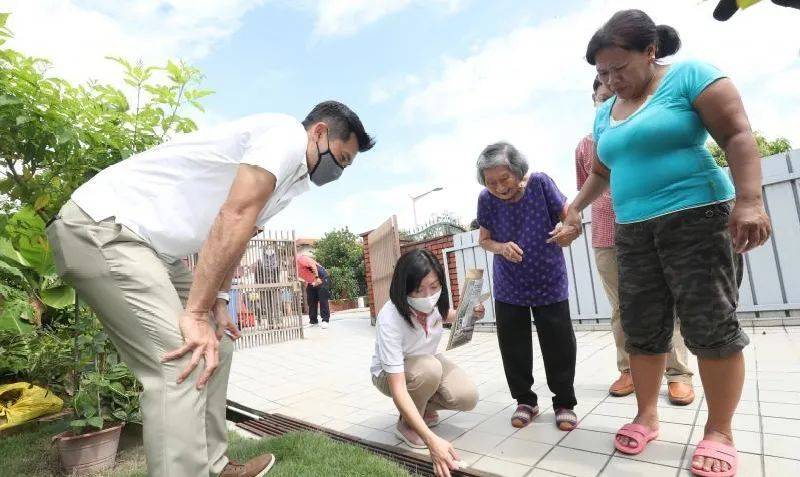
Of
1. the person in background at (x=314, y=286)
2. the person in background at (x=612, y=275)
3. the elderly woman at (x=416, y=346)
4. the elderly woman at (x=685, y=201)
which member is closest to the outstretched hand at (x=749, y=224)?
the elderly woman at (x=685, y=201)

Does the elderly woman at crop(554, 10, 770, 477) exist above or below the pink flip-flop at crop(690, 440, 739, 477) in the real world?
above

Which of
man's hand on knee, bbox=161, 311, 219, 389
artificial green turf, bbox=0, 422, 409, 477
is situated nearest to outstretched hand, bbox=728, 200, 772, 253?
artificial green turf, bbox=0, 422, 409, 477

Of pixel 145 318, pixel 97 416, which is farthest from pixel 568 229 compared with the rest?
pixel 97 416

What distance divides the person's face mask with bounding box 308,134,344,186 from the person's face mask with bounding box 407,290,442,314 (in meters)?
0.78

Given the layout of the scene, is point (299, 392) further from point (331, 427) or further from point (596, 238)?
point (596, 238)

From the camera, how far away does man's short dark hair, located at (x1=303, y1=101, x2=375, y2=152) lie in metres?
1.80

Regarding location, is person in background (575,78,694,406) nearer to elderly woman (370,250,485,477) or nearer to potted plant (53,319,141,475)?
elderly woman (370,250,485,477)

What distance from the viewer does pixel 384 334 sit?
7.43 feet

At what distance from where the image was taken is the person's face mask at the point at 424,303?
Answer: 2303mm

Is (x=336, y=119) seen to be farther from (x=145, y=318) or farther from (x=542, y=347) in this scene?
(x=542, y=347)

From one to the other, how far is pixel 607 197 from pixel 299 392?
2.95m

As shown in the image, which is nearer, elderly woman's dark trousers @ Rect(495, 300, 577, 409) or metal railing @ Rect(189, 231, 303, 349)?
elderly woman's dark trousers @ Rect(495, 300, 577, 409)

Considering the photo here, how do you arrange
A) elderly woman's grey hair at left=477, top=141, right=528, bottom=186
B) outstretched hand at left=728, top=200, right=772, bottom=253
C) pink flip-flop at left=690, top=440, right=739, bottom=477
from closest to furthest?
1. outstretched hand at left=728, top=200, right=772, bottom=253
2. pink flip-flop at left=690, top=440, right=739, bottom=477
3. elderly woman's grey hair at left=477, top=141, right=528, bottom=186

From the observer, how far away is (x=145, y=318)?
1360 mm
